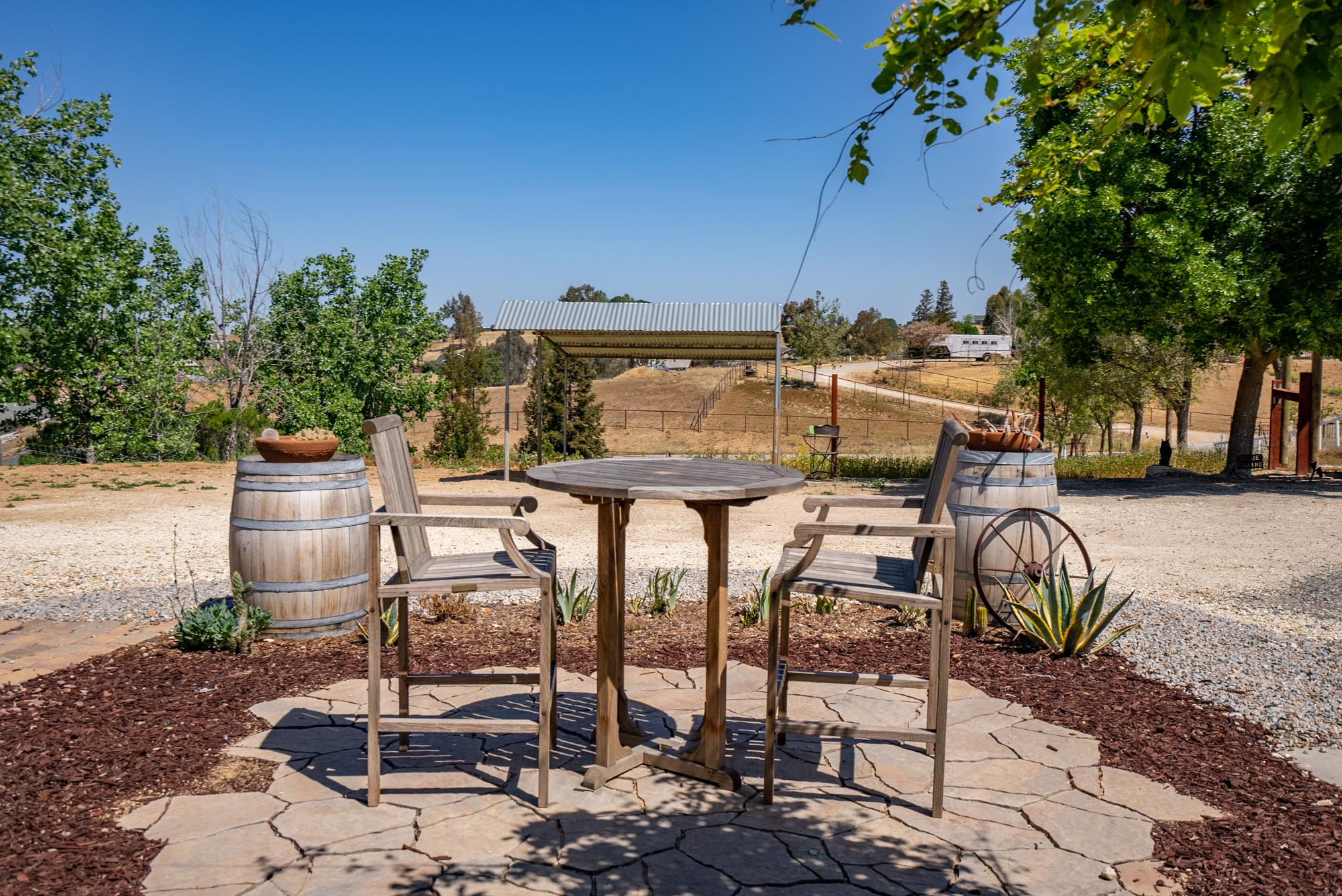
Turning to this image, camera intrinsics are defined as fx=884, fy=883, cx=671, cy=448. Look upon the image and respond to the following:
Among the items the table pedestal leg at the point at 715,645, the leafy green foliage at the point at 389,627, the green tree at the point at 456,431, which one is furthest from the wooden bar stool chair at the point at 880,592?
the green tree at the point at 456,431

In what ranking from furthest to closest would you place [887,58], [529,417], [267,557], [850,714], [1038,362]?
[529,417], [1038,362], [267,557], [850,714], [887,58]

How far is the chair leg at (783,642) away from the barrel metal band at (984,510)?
1869mm

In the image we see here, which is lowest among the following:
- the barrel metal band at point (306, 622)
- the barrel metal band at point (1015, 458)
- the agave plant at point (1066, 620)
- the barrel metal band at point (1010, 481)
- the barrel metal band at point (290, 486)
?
the barrel metal band at point (306, 622)

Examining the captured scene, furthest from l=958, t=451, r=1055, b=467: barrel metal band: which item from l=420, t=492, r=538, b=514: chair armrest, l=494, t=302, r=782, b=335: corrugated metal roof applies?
l=494, t=302, r=782, b=335: corrugated metal roof

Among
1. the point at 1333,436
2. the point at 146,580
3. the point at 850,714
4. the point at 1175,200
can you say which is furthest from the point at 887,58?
the point at 1333,436

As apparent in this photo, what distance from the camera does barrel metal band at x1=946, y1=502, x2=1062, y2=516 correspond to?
504 cm

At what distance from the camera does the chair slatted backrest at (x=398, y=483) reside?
3137 millimetres

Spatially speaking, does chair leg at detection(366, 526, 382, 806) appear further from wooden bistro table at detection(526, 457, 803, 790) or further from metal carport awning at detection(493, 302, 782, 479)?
Answer: metal carport awning at detection(493, 302, 782, 479)

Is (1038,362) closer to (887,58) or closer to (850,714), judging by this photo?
(850,714)

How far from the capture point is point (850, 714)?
3.87m

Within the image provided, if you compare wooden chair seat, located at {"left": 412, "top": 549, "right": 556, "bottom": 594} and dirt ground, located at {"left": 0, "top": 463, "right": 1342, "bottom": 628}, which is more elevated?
wooden chair seat, located at {"left": 412, "top": 549, "right": 556, "bottom": 594}

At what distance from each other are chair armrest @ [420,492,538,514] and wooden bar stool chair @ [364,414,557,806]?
22 mm

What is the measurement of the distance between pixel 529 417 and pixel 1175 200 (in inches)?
528

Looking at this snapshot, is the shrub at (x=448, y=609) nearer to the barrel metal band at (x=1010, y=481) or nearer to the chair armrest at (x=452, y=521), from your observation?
the chair armrest at (x=452, y=521)
